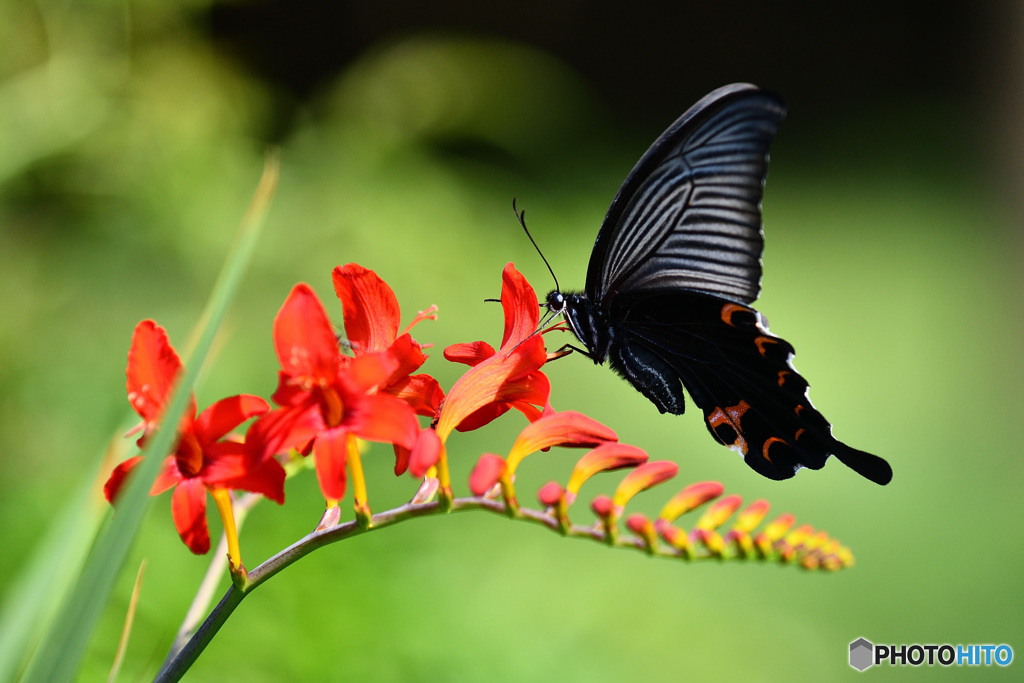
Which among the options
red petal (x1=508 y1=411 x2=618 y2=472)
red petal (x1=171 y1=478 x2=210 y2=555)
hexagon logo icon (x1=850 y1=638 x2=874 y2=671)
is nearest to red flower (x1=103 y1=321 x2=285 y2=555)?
red petal (x1=171 y1=478 x2=210 y2=555)

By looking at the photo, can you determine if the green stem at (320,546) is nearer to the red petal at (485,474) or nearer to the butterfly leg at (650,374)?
the red petal at (485,474)

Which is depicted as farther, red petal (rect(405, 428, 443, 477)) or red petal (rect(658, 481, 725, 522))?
red petal (rect(658, 481, 725, 522))

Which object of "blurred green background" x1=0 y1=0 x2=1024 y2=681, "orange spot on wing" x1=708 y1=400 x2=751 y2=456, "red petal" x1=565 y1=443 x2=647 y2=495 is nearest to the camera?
"red petal" x1=565 y1=443 x2=647 y2=495

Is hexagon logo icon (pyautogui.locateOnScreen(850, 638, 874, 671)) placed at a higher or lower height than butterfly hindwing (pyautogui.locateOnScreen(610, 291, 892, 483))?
lower

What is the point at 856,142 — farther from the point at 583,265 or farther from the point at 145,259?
the point at 145,259

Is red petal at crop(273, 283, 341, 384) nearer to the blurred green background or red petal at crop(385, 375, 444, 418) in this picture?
red petal at crop(385, 375, 444, 418)

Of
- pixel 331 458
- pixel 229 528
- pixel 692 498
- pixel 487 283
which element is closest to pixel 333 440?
pixel 331 458

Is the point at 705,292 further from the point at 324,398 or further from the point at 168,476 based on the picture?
the point at 168,476
